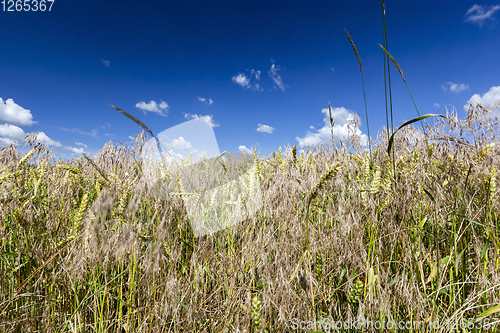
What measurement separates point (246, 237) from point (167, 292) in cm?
52

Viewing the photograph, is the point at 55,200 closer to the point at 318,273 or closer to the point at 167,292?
the point at 167,292

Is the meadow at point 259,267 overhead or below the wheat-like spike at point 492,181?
below

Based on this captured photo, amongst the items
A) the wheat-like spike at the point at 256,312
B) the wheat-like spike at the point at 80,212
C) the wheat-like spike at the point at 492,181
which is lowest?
the wheat-like spike at the point at 256,312

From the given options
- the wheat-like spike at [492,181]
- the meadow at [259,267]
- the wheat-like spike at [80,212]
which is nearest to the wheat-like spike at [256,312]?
the meadow at [259,267]

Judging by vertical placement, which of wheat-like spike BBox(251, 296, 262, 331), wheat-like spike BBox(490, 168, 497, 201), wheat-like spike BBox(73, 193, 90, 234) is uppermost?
wheat-like spike BBox(490, 168, 497, 201)

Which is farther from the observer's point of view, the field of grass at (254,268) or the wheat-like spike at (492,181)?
the wheat-like spike at (492,181)

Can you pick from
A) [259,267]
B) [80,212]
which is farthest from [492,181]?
[80,212]

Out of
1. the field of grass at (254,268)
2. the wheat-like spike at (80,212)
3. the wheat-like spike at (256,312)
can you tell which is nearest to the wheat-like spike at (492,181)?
the field of grass at (254,268)

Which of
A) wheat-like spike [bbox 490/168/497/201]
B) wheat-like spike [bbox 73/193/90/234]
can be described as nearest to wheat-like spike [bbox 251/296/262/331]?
wheat-like spike [bbox 73/193/90/234]

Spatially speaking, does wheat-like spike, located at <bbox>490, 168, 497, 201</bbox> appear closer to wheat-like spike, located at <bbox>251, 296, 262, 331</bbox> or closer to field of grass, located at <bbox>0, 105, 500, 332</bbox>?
field of grass, located at <bbox>0, 105, 500, 332</bbox>

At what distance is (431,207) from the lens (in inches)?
49.3

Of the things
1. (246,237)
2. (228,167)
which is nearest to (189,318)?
(246,237)

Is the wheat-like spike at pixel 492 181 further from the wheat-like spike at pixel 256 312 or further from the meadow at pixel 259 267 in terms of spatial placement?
the wheat-like spike at pixel 256 312

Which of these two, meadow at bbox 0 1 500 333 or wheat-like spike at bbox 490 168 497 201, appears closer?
meadow at bbox 0 1 500 333
